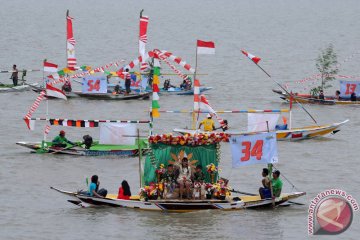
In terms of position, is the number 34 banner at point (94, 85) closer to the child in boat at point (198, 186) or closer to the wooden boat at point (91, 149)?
the wooden boat at point (91, 149)

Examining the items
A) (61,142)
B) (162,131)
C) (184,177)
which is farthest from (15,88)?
(184,177)

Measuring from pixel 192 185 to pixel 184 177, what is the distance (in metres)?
0.32

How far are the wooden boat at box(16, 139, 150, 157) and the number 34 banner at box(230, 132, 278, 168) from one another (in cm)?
928

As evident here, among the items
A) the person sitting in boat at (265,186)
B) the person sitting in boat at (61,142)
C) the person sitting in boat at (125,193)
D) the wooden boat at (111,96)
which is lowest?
the person sitting in boat at (125,193)

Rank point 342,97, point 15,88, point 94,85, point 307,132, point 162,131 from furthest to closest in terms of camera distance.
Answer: point 15,88 → point 94,85 → point 342,97 → point 162,131 → point 307,132

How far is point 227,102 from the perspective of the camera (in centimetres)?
6184

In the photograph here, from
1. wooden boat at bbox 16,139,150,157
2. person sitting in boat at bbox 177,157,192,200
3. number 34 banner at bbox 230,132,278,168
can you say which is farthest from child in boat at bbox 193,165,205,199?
wooden boat at bbox 16,139,150,157

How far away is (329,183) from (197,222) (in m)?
8.06

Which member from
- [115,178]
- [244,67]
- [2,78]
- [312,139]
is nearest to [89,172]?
[115,178]

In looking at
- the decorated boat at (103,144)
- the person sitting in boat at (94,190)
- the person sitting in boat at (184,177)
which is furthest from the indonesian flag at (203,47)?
the person sitting in boat at (94,190)

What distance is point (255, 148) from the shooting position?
109 feet

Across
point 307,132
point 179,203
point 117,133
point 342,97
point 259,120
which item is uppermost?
point 342,97

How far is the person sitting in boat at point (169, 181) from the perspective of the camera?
110ft

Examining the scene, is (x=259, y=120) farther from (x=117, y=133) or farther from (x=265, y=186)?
(x=265, y=186)
